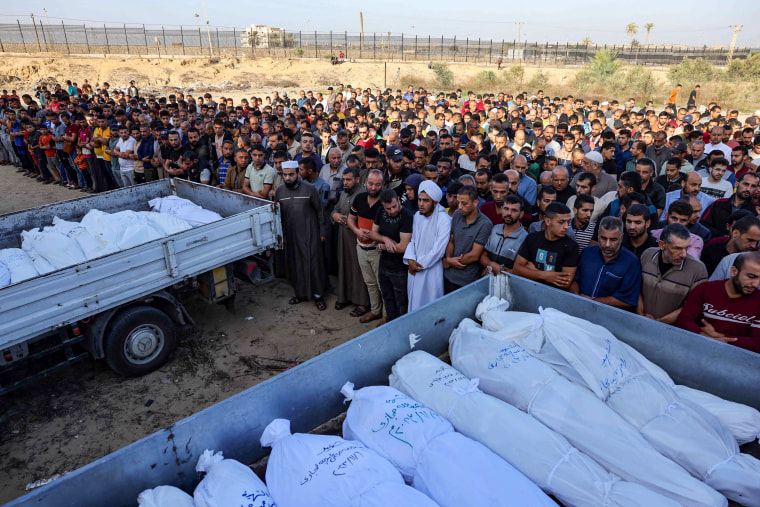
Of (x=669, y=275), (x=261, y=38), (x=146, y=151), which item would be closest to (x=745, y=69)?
(x=669, y=275)

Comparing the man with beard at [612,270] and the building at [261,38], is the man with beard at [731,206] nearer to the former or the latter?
the man with beard at [612,270]

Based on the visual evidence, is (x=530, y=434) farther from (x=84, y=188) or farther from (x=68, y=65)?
(x=68, y=65)

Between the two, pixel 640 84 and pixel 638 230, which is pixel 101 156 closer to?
pixel 638 230

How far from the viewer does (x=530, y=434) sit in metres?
2.04

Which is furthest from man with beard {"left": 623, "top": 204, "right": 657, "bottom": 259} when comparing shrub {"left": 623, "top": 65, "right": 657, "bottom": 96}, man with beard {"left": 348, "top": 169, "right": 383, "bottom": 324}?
shrub {"left": 623, "top": 65, "right": 657, "bottom": 96}

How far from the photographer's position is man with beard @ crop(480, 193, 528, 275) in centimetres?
392

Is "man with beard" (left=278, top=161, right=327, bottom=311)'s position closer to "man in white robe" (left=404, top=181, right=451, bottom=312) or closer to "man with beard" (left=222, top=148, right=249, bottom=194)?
"man with beard" (left=222, top=148, right=249, bottom=194)

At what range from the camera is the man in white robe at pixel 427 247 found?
13.8 feet

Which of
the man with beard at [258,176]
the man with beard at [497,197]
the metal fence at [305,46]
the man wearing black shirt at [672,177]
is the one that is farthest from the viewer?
the metal fence at [305,46]

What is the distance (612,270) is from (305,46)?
51.4 meters

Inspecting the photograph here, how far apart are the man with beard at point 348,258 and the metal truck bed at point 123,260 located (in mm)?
759

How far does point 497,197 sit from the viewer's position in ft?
14.6

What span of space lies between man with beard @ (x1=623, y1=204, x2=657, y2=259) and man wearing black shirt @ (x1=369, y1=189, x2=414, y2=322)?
1858mm

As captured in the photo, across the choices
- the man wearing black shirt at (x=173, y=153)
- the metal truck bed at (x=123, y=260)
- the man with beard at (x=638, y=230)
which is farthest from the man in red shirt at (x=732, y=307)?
the man wearing black shirt at (x=173, y=153)
